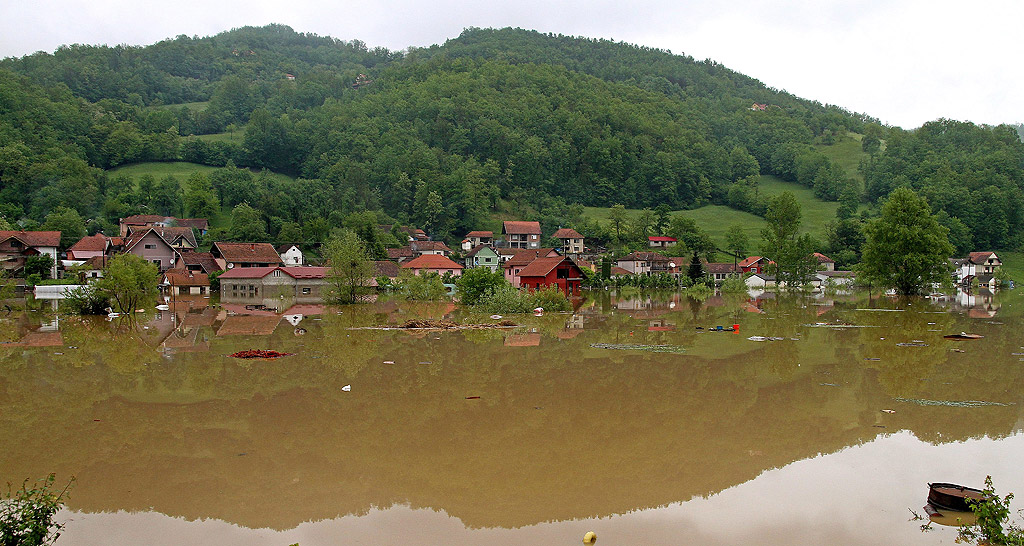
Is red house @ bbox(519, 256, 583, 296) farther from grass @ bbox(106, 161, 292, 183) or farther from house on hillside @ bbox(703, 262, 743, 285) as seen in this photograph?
grass @ bbox(106, 161, 292, 183)

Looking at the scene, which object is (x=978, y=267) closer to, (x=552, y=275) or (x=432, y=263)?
(x=552, y=275)

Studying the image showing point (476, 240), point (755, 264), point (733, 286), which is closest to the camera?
point (733, 286)

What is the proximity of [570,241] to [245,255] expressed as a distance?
35.6 m

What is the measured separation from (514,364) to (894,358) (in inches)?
410

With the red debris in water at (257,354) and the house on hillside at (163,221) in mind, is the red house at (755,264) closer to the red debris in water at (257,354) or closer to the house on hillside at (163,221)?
the house on hillside at (163,221)

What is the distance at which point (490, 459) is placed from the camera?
9883 millimetres

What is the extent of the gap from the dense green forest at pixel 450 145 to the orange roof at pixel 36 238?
524 inches

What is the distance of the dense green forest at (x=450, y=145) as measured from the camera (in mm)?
76500

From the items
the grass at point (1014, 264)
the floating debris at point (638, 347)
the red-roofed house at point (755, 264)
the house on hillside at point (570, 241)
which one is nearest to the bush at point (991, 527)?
the floating debris at point (638, 347)

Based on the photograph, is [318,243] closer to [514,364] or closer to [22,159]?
[22,159]

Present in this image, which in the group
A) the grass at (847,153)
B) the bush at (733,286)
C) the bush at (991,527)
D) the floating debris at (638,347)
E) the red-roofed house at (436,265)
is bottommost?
the bush at (733,286)

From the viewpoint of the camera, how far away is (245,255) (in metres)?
53.9

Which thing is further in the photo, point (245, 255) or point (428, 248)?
point (428, 248)

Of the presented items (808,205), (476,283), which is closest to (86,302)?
(476,283)
